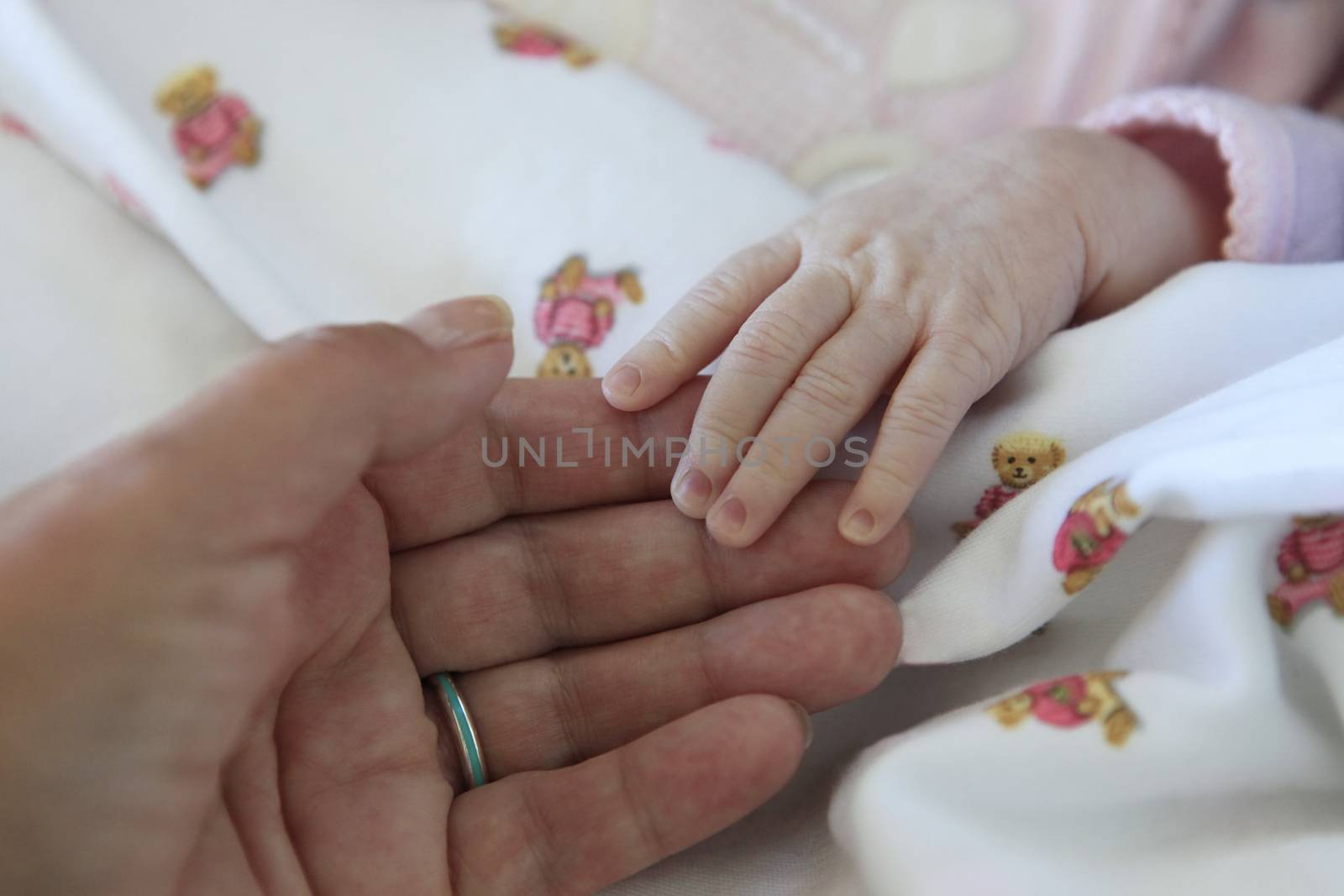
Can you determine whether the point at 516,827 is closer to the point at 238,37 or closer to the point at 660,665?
the point at 660,665

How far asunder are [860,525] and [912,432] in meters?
0.07

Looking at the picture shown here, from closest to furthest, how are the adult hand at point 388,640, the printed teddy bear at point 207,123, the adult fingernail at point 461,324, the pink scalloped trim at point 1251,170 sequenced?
the adult hand at point 388,640, the adult fingernail at point 461,324, the pink scalloped trim at point 1251,170, the printed teddy bear at point 207,123

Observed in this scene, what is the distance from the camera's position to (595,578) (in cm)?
71

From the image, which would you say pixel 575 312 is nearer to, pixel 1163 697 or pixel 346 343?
pixel 346 343

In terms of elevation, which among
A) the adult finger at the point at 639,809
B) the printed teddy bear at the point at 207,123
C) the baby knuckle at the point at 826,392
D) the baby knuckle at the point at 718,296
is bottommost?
the adult finger at the point at 639,809

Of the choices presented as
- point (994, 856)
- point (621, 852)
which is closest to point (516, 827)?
point (621, 852)

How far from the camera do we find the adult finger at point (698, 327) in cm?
70

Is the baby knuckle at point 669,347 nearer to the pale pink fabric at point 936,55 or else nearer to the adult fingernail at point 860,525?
the adult fingernail at point 860,525

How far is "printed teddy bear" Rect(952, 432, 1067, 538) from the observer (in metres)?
0.71

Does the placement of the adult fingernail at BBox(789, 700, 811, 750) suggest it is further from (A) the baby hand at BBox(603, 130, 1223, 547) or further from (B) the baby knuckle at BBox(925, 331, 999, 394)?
(B) the baby knuckle at BBox(925, 331, 999, 394)

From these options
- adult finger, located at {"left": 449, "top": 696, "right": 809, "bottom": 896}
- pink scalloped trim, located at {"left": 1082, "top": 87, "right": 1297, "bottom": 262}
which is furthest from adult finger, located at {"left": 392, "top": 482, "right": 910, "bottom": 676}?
pink scalloped trim, located at {"left": 1082, "top": 87, "right": 1297, "bottom": 262}

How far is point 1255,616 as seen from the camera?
1.90ft

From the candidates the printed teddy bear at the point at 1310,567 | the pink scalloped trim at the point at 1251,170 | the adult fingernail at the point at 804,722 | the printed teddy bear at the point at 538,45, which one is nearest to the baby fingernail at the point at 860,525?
the adult fingernail at the point at 804,722

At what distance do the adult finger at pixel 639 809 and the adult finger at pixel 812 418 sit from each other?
120 mm
